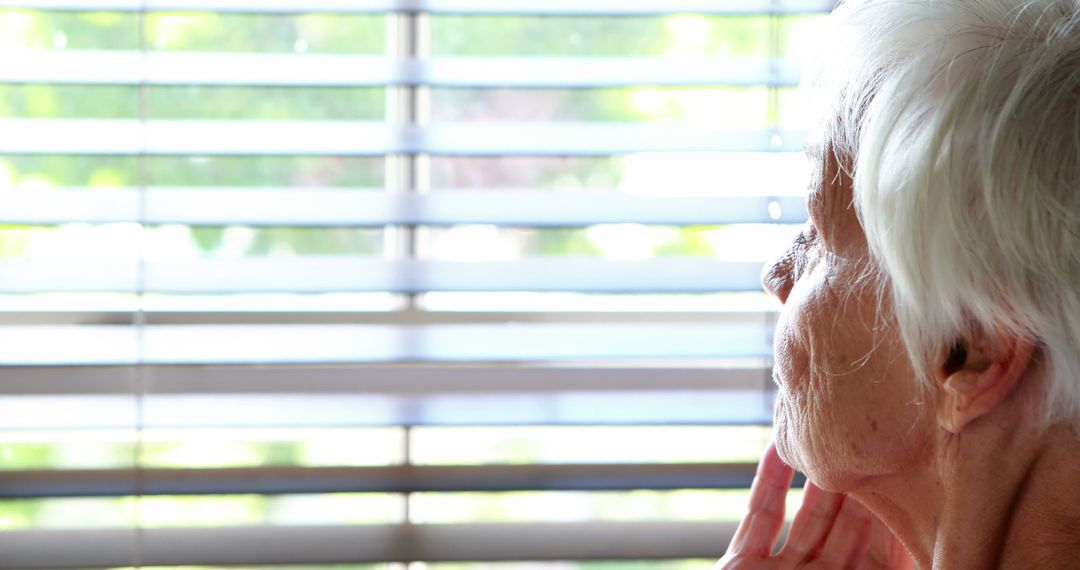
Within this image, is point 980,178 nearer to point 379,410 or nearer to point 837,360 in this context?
point 837,360

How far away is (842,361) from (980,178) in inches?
8.6

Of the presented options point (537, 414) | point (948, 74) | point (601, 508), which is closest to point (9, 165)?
point (537, 414)

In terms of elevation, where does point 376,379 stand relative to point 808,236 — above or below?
below

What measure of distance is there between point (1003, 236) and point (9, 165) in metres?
1.23

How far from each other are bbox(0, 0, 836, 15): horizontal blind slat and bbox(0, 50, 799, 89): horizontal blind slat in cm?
6

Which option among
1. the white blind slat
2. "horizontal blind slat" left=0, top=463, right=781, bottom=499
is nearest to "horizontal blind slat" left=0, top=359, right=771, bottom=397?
the white blind slat

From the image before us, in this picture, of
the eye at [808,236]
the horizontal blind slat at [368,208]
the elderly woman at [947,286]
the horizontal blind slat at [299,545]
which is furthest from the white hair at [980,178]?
the horizontal blind slat at [299,545]

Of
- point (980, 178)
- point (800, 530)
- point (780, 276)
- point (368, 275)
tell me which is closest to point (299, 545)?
point (368, 275)

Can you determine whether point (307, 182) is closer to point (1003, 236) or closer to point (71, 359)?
point (71, 359)

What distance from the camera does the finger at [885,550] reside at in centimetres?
130

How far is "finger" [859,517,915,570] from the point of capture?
1301mm

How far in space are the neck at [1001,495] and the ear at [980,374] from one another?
0.03 metres

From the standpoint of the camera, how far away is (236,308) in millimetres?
1460

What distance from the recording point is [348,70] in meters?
1.42
